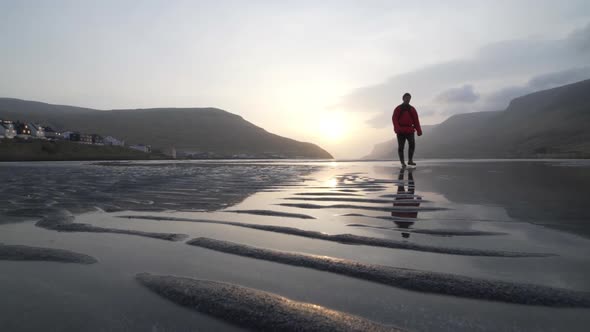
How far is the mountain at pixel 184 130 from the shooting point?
13162cm

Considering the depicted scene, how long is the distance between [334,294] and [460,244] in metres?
1.33

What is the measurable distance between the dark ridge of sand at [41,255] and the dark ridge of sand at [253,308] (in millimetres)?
781

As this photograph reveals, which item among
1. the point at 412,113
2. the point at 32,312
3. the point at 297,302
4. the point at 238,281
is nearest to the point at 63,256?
the point at 32,312

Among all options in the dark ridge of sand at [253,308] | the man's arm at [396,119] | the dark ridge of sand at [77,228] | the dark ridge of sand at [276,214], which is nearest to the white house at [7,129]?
the man's arm at [396,119]

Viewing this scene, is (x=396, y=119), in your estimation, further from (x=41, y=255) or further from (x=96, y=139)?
(x=96, y=139)

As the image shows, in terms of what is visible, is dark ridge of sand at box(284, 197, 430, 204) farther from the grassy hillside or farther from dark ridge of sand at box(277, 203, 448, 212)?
the grassy hillside

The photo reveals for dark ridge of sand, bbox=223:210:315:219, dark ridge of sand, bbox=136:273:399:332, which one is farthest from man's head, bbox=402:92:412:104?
dark ridge of sand, bbox=136:273:399:332

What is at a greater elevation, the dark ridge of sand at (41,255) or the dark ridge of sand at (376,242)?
the dark ridge of sand at (376,242)

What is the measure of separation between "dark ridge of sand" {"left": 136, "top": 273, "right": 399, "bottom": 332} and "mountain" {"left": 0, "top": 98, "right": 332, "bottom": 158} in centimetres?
11902

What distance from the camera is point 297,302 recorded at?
1377mm

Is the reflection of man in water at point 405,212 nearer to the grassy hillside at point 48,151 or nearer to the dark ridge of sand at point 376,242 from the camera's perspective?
the dark ridge of sand at point 376,242

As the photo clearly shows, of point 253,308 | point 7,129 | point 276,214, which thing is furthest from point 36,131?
point 253,308

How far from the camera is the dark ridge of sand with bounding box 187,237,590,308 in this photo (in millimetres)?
1354

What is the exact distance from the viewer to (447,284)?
153 cm
